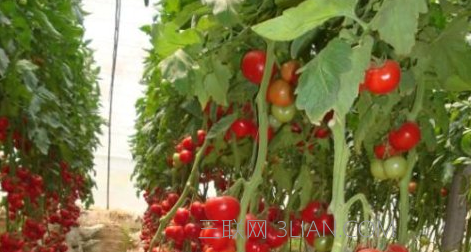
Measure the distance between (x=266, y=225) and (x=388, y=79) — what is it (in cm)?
30

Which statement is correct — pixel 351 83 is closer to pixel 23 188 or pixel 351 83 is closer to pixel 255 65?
pixel 255 65

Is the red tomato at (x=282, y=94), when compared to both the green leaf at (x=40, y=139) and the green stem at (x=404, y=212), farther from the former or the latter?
the green leaf at (x=40, y=139)

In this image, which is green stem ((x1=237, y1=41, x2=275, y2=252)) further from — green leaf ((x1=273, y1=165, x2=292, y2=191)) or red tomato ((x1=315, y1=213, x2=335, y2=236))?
green leaf ((x1=273, y1=165, x2=292, y2=191))

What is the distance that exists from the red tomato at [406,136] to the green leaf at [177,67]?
10.3 inches

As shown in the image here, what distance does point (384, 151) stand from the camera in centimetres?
79

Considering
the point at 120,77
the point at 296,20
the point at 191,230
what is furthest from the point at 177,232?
the point at 120,77

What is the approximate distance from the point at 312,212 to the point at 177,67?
38cm

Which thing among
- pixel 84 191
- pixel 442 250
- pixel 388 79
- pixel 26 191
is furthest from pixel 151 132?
pixel 388 79

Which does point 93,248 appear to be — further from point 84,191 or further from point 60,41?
point 60,41

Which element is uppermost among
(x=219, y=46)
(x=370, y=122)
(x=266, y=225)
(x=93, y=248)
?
(x=219, y=46)

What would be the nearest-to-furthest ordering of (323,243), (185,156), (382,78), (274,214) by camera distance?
(382,78) → (323,243) → (274,214) → (185,156)

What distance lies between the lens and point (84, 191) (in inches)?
137

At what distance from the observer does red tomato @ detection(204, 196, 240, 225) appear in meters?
0.71

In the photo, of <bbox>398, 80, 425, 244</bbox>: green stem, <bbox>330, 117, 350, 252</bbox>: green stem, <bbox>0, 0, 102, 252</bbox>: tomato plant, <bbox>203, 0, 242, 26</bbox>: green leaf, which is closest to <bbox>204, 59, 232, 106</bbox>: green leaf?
<bbox>203, 0, 242, 26</bbox>: green leaf
